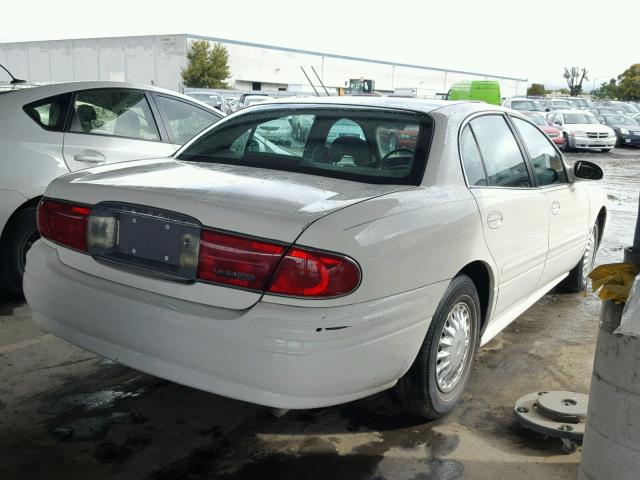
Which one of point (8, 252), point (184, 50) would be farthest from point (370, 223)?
point (184, 50)

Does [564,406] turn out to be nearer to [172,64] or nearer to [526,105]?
[526,105]

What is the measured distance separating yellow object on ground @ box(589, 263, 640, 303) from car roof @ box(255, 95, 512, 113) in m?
1.43

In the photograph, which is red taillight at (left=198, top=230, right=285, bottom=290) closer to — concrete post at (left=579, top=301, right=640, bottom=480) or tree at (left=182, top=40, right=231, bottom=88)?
concrete post at (left=579, top=301, right=640, bottom=480)

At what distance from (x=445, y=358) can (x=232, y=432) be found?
3.41 ft

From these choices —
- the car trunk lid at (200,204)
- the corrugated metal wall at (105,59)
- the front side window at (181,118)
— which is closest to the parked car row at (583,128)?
the front side window at (181,118)

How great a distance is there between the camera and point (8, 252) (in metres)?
4.69

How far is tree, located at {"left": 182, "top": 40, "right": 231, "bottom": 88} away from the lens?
187 ft

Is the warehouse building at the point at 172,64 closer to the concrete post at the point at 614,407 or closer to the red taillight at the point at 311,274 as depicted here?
the red taillight at the point at 311,274

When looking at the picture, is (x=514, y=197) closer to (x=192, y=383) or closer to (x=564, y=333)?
(x=564, y=333)

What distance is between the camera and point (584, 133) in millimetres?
22219

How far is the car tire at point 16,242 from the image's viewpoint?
4668mm

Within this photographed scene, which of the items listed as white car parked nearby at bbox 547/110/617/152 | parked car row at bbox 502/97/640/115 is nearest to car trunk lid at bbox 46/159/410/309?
white car parked nearby at bbox 547/110/617/152

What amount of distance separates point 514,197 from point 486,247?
1.69ft

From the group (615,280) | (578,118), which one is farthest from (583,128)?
(615,280)
